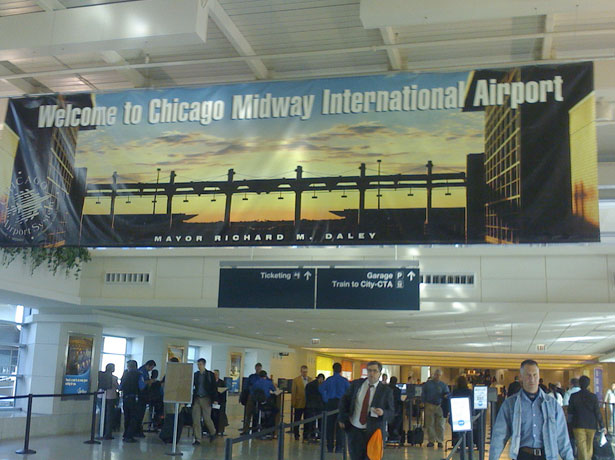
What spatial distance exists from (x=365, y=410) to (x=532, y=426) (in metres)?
2.91

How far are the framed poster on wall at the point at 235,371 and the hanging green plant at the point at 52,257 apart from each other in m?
13.2

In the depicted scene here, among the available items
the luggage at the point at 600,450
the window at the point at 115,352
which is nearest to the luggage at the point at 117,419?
the window at the point at 115,352

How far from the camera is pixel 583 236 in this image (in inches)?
234

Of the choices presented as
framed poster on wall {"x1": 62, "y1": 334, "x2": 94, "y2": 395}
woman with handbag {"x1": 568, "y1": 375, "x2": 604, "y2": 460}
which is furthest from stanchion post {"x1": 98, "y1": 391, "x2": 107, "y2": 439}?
woman with handbag {"x1": 568, "y1": 375, "x2": 604, "y2": 460}

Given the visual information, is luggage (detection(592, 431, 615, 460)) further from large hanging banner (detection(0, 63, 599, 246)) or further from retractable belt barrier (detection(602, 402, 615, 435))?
large hanging banner (detection(0, 63, 599, 246))

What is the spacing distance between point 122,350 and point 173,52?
15.7 m

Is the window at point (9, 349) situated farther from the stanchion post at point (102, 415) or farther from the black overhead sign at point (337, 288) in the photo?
the black overhead sign at point (337, 288)

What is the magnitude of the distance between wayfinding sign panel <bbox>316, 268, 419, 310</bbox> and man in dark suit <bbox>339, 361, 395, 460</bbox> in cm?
236

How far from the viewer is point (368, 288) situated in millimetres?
10633

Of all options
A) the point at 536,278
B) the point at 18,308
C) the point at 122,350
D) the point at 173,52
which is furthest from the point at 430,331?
the point at 173,52

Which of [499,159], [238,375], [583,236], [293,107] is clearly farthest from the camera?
→ [238,375]

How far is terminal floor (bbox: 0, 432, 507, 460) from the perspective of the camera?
12.2 meters

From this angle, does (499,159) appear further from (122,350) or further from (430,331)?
(122,350)

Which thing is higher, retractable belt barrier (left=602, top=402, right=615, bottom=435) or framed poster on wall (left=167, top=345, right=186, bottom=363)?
framed poster on wall (left=167, top=345, right=186, bottom=363)
